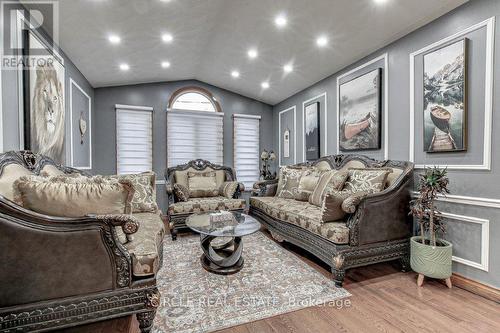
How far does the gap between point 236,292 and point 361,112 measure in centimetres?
280

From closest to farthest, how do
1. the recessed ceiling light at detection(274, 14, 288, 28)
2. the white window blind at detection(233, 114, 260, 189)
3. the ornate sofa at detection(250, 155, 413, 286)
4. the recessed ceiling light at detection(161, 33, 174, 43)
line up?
the ornate sofa at detection(250, 155, 413, 286)
the recessed ceiling light at detection(274, 14, 288, 28)
the recessed ceiling light at detection(161, 33, 174, 43)
the white window blind at detection(233, 114, 260, 189)

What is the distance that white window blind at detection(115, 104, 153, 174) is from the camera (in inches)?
178

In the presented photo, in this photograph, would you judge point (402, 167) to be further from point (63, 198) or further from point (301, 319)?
point (63, 198)

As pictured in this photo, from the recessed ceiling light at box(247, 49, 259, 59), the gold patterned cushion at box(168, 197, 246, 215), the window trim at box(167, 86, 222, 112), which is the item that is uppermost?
the recessed ceiling light at box(247, 49, 259, 59)

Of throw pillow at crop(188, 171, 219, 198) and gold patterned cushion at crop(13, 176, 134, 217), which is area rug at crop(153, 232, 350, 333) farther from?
throw pillow at crop(188, 171, 219, 198)

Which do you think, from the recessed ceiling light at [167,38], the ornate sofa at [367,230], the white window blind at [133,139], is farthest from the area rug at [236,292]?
the recessed ceiling light at [167,38]

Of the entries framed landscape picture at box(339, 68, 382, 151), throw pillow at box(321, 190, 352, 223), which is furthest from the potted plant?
framed landscape picture at box(339, 68, 382, 151)

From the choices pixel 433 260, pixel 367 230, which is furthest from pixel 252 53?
pixel 433 260

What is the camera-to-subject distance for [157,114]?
4789 millimetres

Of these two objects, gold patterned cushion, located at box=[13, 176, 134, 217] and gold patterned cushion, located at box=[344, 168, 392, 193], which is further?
gold patterned cushion, located at box=[344, 168, 392, 193]

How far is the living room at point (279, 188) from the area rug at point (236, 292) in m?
0.02

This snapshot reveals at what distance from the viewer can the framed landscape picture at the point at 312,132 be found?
415cm

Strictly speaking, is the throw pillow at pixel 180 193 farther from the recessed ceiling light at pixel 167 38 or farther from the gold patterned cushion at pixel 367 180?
the gold patterned cushion at pixel 367 180

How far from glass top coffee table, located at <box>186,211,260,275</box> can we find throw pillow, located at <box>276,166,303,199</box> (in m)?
1.23
